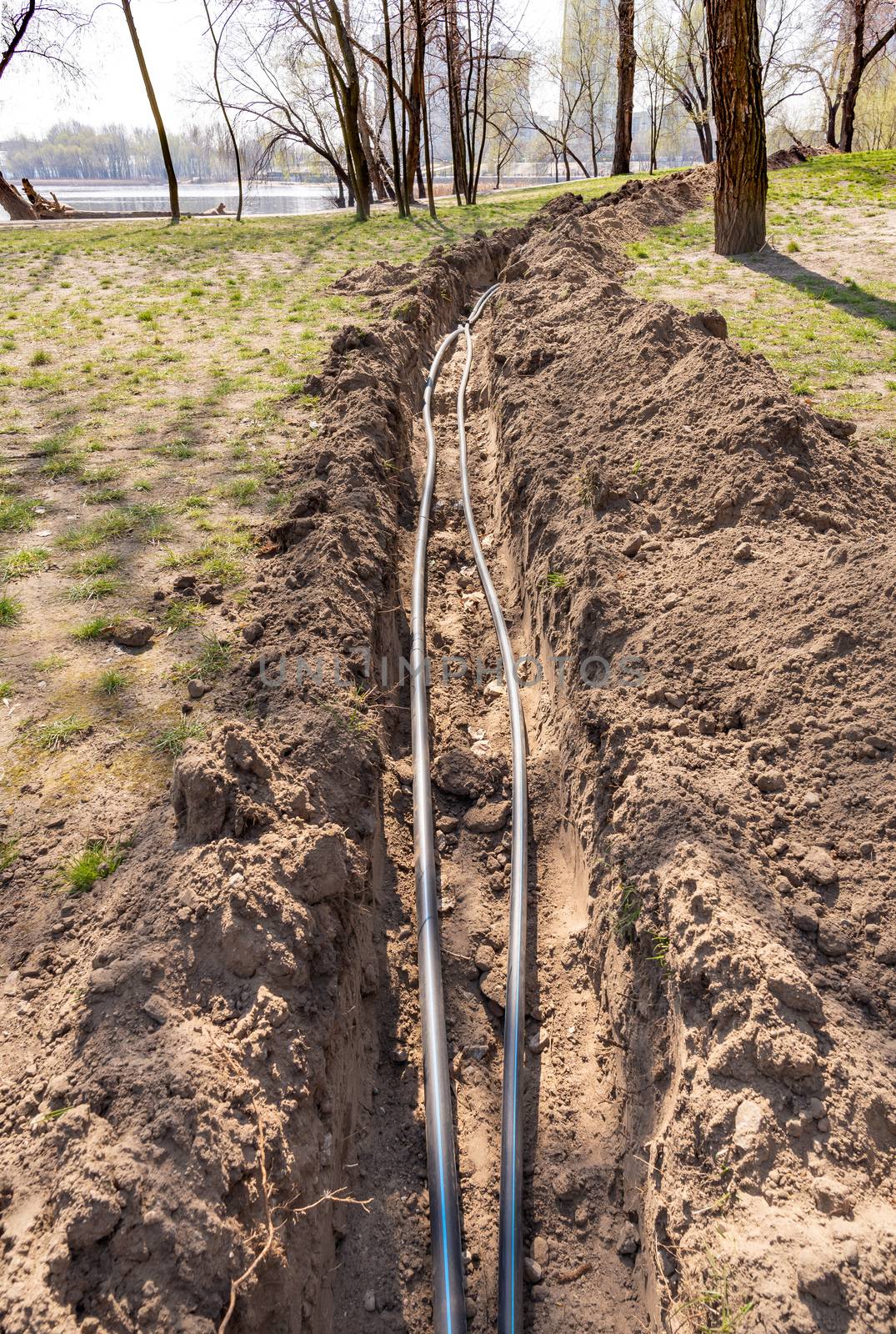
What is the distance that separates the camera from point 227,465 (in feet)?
17.4

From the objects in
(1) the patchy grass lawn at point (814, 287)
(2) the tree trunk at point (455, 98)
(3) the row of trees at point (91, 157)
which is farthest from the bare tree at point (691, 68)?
(3) the row of trees at point (91, 157)

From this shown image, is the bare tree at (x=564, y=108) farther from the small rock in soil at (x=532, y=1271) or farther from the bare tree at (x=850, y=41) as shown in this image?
the small rock in soil at (x=532, y=1271)

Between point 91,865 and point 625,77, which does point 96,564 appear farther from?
point 625,77

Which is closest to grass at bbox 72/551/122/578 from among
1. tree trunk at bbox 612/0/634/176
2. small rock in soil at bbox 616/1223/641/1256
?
small rock in soil at bbox 616/1223/641/1256

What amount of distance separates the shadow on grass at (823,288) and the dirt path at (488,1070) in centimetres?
592

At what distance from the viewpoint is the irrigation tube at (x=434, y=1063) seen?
1934 millimetres

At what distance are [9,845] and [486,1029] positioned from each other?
5.81ft

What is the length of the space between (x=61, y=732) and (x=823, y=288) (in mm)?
A: 8636

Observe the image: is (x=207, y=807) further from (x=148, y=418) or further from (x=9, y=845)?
(x=148, y=418)

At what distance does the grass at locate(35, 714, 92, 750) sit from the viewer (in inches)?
122

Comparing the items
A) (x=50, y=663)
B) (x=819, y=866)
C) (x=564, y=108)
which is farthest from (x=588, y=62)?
(x=819, y=866)

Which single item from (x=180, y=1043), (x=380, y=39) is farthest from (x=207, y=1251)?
(x=380, y=39)

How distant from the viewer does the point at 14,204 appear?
20.8 metres

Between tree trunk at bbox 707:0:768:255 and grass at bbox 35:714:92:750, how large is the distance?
978cm
